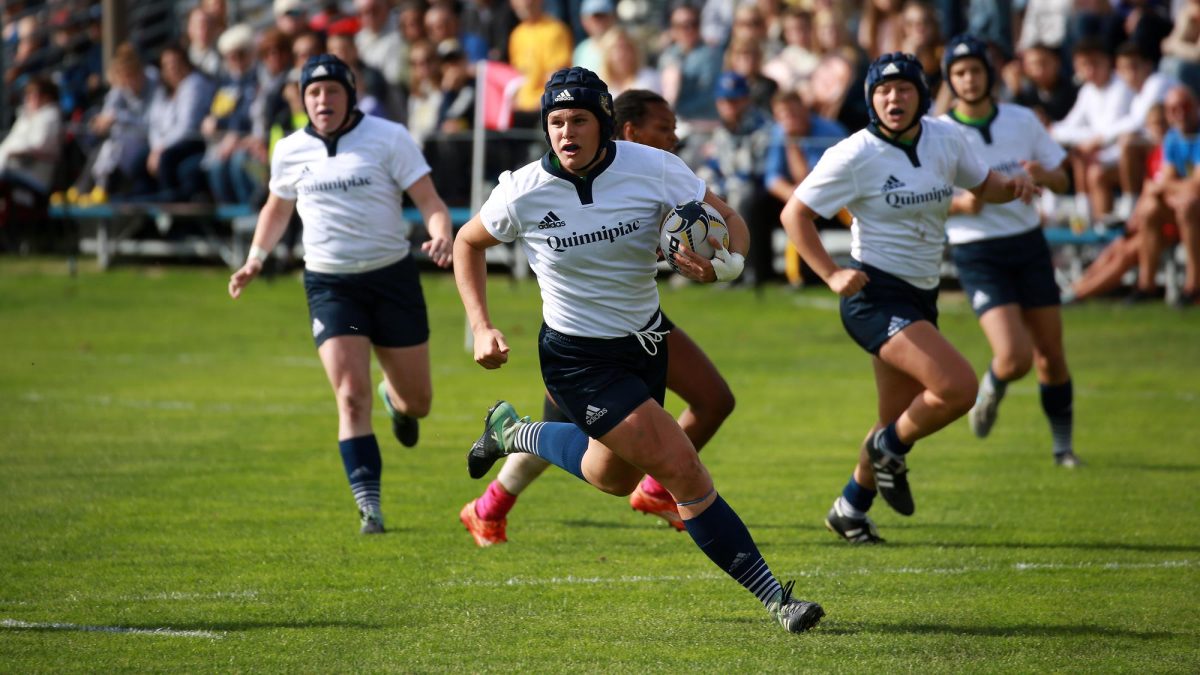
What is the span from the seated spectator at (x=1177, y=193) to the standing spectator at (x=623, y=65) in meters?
5.58

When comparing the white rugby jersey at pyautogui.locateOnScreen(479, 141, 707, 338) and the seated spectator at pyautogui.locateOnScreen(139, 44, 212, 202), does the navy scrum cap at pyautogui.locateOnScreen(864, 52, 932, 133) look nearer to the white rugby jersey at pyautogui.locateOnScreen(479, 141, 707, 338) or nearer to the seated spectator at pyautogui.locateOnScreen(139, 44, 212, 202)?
the white rugby jersey at pyautogui.locateOnScreen(479, 141, 707, 338)

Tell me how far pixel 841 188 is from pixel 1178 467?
11.2ft

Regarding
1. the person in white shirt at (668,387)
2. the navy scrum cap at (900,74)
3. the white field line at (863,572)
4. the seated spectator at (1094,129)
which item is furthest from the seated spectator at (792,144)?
the white field line at (863,572)

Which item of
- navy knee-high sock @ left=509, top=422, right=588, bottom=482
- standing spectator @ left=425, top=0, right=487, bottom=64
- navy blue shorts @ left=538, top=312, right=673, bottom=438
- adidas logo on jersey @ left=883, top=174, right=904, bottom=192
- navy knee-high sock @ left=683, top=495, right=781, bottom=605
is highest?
standing spectator @ left=425, top=0, right=487, bottom=64

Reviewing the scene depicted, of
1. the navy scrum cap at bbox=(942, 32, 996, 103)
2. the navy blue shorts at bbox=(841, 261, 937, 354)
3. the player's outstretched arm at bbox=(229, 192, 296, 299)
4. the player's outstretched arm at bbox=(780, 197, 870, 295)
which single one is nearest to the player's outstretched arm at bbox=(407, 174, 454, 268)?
the player's outstretched arm at bbox=(229, 192, 296, 299)

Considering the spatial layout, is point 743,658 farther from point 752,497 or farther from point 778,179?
point 778,179

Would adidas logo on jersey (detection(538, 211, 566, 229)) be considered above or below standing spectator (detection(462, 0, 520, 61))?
below

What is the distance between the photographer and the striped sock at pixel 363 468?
8.16 m

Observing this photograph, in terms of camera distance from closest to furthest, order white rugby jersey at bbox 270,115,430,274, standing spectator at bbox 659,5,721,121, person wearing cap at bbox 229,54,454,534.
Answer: person wearing cap at bbox 229,54,454,534
white rugby jersey at bbox 270,115,430,274
standing spectator at bbox 659,5,721,121

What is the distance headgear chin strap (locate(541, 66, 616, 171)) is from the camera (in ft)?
19.7

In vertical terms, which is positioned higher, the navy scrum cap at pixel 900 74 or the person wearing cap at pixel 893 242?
the navy scrum cap at pixel 900 74

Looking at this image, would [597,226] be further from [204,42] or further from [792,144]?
[204,42]

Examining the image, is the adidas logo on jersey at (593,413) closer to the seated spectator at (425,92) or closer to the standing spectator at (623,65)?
the standing spectator at (623,65)

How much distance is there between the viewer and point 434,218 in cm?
844
